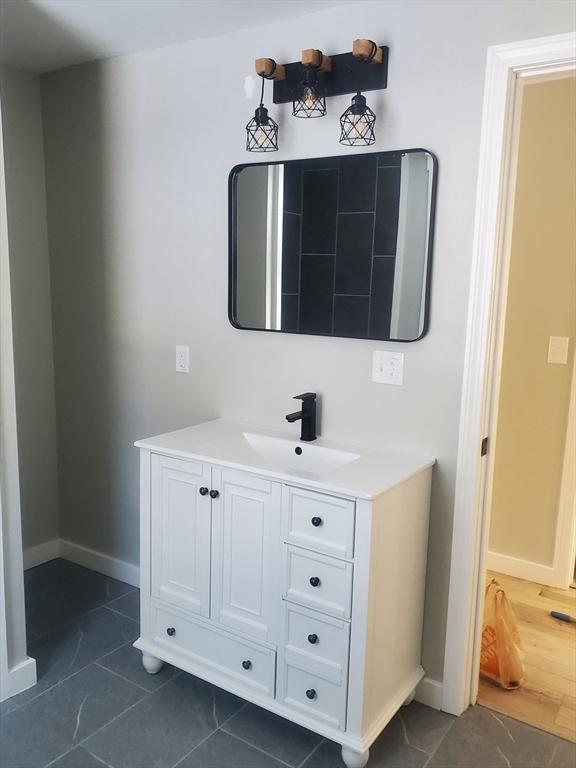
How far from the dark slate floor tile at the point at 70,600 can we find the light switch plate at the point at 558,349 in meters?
2.26

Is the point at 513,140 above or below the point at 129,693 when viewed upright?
above

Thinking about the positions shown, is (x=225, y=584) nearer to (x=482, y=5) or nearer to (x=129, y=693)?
(x=129, y=693)

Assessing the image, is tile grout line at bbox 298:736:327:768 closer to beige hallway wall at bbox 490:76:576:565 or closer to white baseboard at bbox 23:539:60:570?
beige hallway wall at bbox 490:76:576:565

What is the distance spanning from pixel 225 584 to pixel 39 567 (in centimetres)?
151

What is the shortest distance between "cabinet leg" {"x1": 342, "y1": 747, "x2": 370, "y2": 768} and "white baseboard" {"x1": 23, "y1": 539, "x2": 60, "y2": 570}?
1.92m

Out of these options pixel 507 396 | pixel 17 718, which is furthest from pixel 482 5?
pixel 17 718

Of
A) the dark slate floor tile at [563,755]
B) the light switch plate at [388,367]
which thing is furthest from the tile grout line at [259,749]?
the light switch plate at [388,367]

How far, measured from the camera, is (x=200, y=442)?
2.29 m

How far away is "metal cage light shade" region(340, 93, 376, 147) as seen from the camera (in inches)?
81.8

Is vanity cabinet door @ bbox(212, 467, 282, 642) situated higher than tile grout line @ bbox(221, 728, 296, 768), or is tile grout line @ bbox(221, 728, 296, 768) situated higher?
vanity cabinet door @ bbox(212, 467, 282, 642)

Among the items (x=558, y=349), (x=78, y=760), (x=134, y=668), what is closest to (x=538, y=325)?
(x=558, y=349)

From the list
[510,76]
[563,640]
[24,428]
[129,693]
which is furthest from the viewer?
[24,428]

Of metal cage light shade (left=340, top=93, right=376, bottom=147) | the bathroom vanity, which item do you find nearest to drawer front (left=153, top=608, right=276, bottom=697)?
the bathroom vanity

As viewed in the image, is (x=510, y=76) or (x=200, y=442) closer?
(x=510, y=76)
